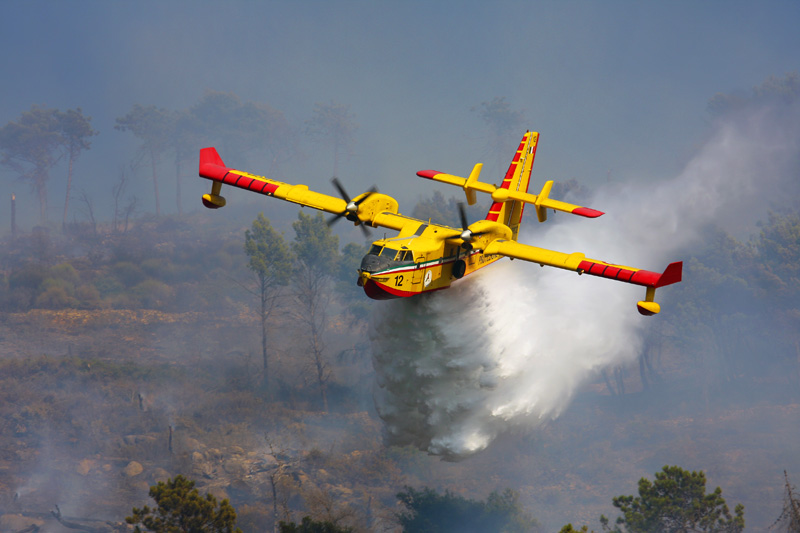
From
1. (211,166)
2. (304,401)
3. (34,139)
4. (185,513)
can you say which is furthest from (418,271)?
(34,139)

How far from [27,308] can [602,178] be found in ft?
436

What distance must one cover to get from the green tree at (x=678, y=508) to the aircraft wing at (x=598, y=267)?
378 inches

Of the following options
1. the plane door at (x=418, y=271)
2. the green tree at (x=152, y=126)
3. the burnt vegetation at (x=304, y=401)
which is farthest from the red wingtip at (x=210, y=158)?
the green tree at (x=152, y=126)

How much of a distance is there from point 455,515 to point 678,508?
1555 centimetres

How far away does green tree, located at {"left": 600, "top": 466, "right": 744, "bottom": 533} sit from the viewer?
2969cm

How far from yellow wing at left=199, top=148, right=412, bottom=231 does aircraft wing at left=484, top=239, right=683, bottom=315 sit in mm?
4056

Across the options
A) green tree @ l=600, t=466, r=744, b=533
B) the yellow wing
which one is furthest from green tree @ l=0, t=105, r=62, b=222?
green tree @ l=600, t=466, r=744, b=533

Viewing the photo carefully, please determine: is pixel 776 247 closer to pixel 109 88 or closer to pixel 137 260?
pixel 137 260

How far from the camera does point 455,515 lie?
4203 centimetres

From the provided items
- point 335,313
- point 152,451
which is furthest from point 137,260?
point 152,451

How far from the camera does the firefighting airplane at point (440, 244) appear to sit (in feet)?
81.7

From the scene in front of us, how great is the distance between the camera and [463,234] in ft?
86.1

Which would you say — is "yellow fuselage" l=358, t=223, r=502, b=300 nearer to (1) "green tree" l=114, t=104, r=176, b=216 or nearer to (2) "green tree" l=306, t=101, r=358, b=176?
(1) "green tree" l=114, t=104, r=176, b=216

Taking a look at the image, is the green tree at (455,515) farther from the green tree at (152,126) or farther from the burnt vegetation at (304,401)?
the green tree at (152,126)
